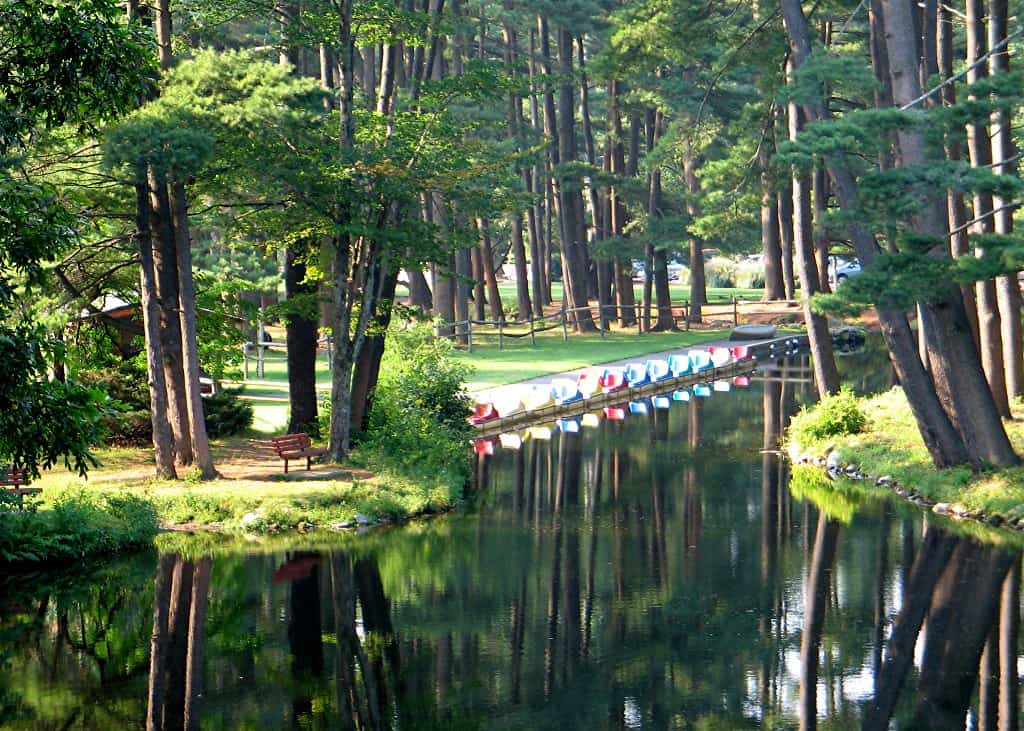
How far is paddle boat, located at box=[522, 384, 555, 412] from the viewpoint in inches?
1144

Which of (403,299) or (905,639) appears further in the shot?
(403,299)

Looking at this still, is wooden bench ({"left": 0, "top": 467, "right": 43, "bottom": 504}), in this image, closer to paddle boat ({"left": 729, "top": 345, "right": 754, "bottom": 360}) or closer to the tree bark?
paddle boat ({"left": 729, "top": 345, "right": 754, "bottom": 360})

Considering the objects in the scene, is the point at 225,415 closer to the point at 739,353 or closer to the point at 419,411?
the point at 419,411

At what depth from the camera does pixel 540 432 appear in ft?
91.1

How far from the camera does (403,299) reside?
208 ft

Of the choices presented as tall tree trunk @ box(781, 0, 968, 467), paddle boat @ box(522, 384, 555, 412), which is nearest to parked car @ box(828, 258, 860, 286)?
paddle boat @ box(522, 384, 555, 412)

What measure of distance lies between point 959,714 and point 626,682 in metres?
2.84

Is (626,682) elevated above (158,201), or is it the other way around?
(158,201)

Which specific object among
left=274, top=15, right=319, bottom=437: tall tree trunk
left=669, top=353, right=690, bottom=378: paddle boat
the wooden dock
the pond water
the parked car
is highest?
the parked car

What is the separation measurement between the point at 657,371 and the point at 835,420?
11212 mm

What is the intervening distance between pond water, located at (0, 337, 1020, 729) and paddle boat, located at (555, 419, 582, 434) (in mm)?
6682

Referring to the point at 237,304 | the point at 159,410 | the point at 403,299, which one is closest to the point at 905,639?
the point at 159,410

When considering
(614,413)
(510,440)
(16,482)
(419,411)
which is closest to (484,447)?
(510,440)

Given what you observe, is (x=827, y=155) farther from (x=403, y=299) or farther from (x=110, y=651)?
(x=403, y=299)
